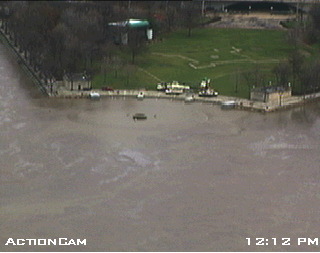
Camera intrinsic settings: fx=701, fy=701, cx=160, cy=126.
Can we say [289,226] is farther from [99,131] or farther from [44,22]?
[44,22]

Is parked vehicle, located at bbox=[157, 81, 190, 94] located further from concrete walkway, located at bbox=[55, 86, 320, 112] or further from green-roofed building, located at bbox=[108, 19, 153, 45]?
green-roofed building, located at bbox=[108, 19, 153, 45]

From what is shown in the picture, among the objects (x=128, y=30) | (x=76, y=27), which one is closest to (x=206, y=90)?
(x=128, y=30)

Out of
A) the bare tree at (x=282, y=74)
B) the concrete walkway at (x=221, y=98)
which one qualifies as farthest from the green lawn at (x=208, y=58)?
the bare tree at (x=282, y=74)

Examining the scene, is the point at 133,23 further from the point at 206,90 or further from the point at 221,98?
the point at 221,98

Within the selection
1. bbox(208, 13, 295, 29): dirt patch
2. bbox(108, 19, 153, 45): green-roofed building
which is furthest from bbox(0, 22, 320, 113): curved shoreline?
bbox(208, 13, 295, 29): dirt patch

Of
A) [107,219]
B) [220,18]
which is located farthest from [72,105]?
[220,18]
